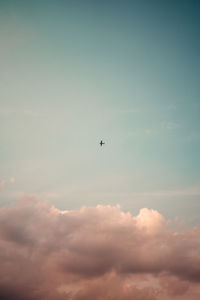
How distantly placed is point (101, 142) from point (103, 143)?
1.90 m

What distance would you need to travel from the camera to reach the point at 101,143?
497 feet

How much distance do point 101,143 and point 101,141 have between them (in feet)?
7.29

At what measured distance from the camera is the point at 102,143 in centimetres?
15175

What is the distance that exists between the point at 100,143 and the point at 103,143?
109 inches

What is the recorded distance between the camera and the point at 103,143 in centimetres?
15188

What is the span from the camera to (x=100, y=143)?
495ft

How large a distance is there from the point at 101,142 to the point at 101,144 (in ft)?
8.10

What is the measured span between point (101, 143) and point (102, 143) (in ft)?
3.03

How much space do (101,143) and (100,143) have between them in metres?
1.05

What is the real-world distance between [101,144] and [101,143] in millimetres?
1326

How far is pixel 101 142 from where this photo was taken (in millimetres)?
152125

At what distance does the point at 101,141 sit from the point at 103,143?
2.56m

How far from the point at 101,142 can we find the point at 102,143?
126 centimetres
